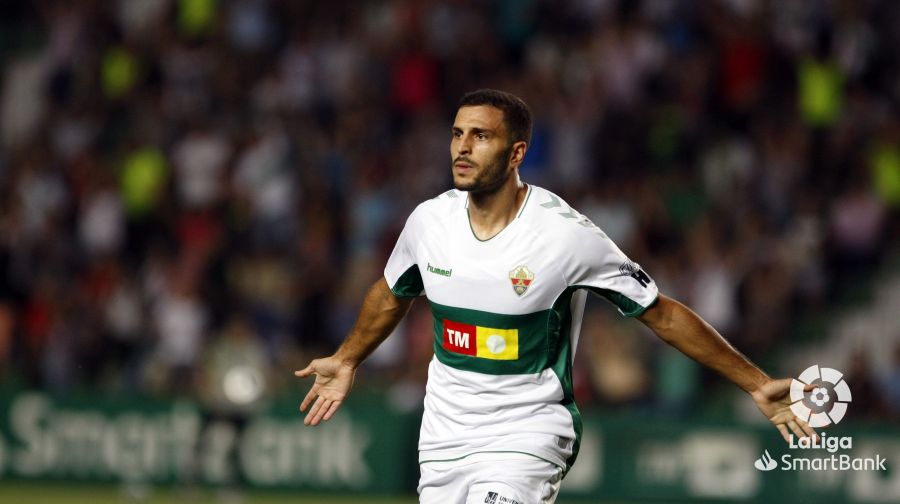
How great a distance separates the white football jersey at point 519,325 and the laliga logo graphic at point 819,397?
81 centimetres

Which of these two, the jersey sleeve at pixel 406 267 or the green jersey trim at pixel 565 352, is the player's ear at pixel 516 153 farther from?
the green jersey trim at pixel 565 352

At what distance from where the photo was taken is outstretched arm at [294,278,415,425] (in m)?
7.50

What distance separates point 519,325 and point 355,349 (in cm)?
103

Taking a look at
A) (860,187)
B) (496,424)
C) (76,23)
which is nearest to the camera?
(496,424)

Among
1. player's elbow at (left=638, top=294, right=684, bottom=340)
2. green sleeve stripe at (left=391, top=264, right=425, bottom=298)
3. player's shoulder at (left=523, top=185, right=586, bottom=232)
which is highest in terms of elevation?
player's shoulder at (left=523, top=185, right=586, bottom=232)

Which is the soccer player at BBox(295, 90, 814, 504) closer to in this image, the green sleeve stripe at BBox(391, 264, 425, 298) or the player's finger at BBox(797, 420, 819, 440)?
the player's finger at BBox(797, 420, 819, 440)

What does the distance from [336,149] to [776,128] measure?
5.04 meters

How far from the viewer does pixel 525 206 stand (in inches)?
283

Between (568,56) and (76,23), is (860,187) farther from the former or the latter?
(76,23)

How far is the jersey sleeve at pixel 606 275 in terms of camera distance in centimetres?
696

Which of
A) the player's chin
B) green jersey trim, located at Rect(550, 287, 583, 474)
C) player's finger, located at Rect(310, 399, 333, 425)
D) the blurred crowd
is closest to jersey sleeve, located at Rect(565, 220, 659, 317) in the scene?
green jersey trim, located at Rect(550, 287, 583, 474)

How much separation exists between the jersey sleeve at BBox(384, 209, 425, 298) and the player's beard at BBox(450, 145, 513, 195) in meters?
0.39

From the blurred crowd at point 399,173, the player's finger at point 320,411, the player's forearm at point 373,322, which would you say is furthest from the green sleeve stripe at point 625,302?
the blurred crowd at point 399,173

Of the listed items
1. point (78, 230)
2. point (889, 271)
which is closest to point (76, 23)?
point (78, 230)
